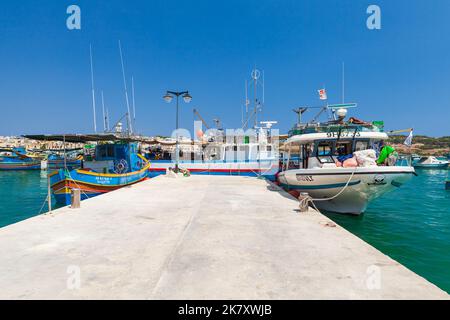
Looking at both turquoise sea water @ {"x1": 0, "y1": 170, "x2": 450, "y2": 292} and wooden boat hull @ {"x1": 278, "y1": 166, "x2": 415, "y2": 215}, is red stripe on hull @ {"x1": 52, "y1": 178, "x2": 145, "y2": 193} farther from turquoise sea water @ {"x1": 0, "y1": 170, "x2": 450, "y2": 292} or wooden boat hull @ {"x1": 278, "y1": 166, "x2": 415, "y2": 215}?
wooden boat hull @ {"x1": 278, "y1": 166, "x2": 415, "y2": 215}

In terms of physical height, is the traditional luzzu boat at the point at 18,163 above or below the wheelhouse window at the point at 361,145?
below

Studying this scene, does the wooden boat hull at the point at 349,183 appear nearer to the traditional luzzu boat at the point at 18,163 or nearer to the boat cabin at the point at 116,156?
the boat cabin at the point at 116,156

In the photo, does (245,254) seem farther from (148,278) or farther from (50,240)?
(50,240)

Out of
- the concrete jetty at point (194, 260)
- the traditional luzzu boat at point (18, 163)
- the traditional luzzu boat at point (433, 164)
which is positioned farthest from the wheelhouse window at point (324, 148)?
the traditional luzzu boat at point (433, 164)

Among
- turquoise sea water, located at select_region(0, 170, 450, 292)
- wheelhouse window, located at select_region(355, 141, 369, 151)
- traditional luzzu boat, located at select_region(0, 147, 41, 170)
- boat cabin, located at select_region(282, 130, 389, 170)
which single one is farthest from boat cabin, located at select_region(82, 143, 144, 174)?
traditional luzzu boat, located at select_region(0, 147, 41, 170)

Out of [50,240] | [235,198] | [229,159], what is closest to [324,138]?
[235,198]

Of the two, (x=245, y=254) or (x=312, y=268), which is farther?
(x=245, y=254)

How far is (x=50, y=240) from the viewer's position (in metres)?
5.38

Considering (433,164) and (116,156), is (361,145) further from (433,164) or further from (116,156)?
(433,164)

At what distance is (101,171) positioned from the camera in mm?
17891

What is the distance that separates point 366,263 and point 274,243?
5.66ft

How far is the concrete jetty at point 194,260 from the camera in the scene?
3412 millimetres

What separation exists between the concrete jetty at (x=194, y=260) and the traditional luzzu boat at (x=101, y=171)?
6852 mm

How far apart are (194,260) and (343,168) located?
7.59m
